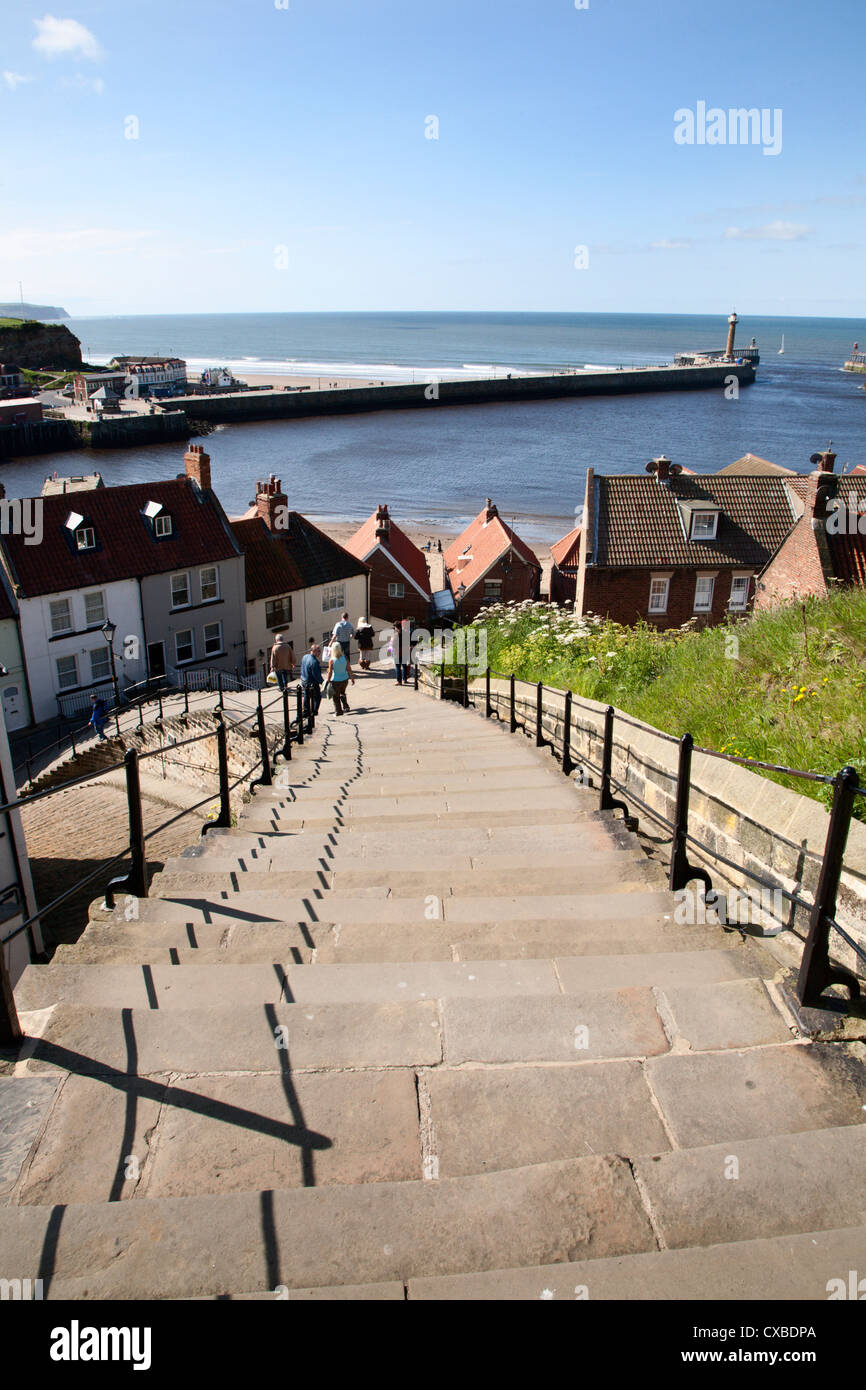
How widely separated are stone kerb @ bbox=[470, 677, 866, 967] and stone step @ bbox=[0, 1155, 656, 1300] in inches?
75.1

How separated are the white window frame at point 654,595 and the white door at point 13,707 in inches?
819

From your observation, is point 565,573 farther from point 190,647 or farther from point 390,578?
point 190,647

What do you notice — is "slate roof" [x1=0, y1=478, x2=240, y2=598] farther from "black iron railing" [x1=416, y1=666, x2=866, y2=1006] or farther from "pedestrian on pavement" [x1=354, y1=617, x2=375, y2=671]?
"black iron railing" [x1=416, y1=666, x2=866, y2=1006]

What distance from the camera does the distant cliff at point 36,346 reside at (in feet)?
436

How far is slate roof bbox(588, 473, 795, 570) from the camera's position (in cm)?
2925

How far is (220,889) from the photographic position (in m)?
5.41

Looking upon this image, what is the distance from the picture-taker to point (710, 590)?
29.8m

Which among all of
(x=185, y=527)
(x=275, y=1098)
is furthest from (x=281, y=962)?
(x=185, y=527)

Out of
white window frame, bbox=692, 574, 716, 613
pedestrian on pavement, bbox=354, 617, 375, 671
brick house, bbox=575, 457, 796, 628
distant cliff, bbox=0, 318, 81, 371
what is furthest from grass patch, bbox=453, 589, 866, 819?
distant cliff, bbox=0, 318, 81, 371

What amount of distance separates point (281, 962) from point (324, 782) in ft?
18.8

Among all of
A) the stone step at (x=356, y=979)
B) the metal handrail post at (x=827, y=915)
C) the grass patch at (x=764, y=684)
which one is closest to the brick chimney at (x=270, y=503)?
the grass patch at (x=764, y=684)

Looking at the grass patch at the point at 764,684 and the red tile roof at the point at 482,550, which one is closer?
the grass patch at the point at 764,684

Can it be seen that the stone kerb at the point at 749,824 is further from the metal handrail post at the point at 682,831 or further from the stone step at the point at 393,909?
the stone step at the point at 393,909
